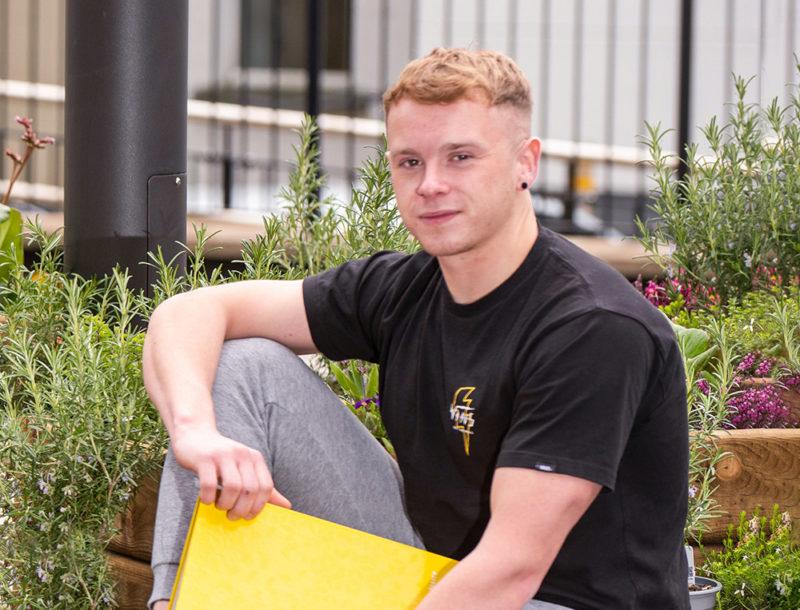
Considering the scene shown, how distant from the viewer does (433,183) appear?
5.07ft

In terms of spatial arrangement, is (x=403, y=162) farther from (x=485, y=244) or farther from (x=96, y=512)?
(x=96, y=512)

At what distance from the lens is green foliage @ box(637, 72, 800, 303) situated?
9.37 ft

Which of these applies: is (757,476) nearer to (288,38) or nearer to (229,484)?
(229,484)

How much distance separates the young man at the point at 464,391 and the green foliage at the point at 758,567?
0.57 meters

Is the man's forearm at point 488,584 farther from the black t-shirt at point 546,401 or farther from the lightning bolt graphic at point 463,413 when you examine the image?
the lightning bolt graphic at point 463,413

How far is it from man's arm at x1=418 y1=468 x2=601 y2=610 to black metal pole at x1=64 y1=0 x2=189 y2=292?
1.50 m

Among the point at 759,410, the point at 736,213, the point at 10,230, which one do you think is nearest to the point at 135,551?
the point at 10,230

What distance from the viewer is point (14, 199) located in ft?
24.3

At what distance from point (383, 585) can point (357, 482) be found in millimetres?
281

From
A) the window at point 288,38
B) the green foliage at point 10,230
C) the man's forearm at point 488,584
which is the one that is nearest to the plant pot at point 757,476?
the man's forearm at point 488,584

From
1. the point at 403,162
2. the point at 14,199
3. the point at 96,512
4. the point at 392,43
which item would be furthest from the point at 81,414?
the point at 392,43

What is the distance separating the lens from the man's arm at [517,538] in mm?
1354

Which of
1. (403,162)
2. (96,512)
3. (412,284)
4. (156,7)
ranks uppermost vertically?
(156,7)

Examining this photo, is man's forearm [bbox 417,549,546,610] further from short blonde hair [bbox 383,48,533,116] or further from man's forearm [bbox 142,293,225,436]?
short blonde hair [bbox 383,48,533,116]
